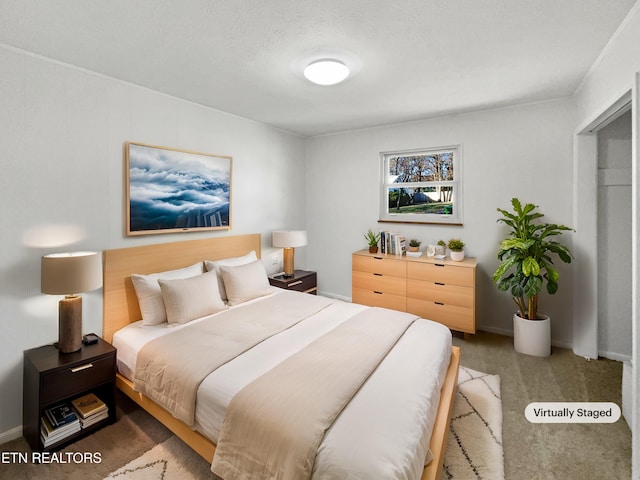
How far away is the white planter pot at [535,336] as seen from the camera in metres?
3.18

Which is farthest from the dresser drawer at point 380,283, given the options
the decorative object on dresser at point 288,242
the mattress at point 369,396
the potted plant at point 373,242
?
the mattress at point 369,396

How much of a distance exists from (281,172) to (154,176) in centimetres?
192

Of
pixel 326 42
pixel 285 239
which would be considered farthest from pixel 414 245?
pixel 326 42

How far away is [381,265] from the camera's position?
4.05 metres

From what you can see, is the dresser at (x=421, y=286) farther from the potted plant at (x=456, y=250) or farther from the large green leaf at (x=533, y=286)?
the large green leaf at (x=533, y=286)

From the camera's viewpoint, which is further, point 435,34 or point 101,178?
point 101,178

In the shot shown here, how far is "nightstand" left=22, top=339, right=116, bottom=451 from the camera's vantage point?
6.59 ft

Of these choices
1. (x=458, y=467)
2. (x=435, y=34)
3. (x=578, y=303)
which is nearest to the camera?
(x=458, y=467)

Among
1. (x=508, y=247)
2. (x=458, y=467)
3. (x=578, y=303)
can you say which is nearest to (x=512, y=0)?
(x=508, y=247)

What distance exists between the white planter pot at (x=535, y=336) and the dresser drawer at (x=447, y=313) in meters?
0.46

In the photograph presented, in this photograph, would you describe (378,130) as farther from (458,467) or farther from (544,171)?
(458,467)

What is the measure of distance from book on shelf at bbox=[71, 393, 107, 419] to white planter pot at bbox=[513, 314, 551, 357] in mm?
3737

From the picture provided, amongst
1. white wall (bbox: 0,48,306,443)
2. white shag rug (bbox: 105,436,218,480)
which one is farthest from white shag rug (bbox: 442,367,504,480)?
white wall (bbox: 0,48,306,443)

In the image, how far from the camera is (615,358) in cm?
310
